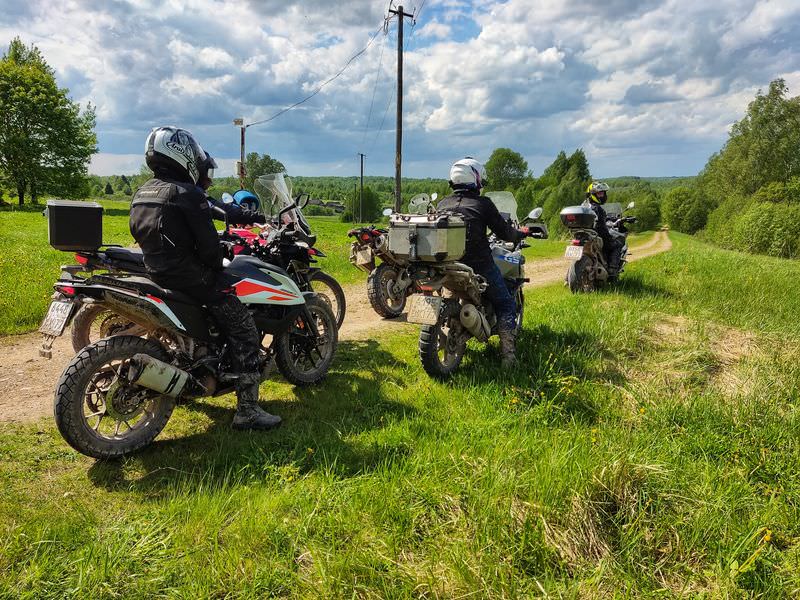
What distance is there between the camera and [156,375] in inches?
128

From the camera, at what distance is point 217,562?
2.31 metres

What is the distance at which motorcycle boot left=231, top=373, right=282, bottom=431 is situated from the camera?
3824mm

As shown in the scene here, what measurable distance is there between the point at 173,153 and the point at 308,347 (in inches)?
85.8

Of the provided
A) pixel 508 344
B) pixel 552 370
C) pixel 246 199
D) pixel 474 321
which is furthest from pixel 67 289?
pixel 552 370

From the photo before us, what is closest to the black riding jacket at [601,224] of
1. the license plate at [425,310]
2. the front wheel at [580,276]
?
the front wheel at [580,276]

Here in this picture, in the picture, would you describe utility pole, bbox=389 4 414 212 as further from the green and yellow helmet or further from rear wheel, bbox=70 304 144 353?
rear wheel, bbox=70 304 144 353

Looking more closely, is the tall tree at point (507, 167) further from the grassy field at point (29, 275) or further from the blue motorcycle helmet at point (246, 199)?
the blue motorcycle helmet at point (246, 199)

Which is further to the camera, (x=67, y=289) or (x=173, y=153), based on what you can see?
(x=173, y=153)

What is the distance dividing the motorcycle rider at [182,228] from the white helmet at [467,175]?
2445 millimetres

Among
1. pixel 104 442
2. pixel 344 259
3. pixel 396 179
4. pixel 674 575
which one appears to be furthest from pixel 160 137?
pixel 396 179

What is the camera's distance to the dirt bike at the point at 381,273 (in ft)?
25.1

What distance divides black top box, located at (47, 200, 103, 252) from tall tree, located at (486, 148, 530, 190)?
72.7m

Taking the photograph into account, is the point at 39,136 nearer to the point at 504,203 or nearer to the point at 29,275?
the point at 29,275

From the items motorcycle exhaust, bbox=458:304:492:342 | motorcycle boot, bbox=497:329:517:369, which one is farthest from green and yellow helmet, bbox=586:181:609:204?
motorcycle exhaust, bbox=458:304:492:342
